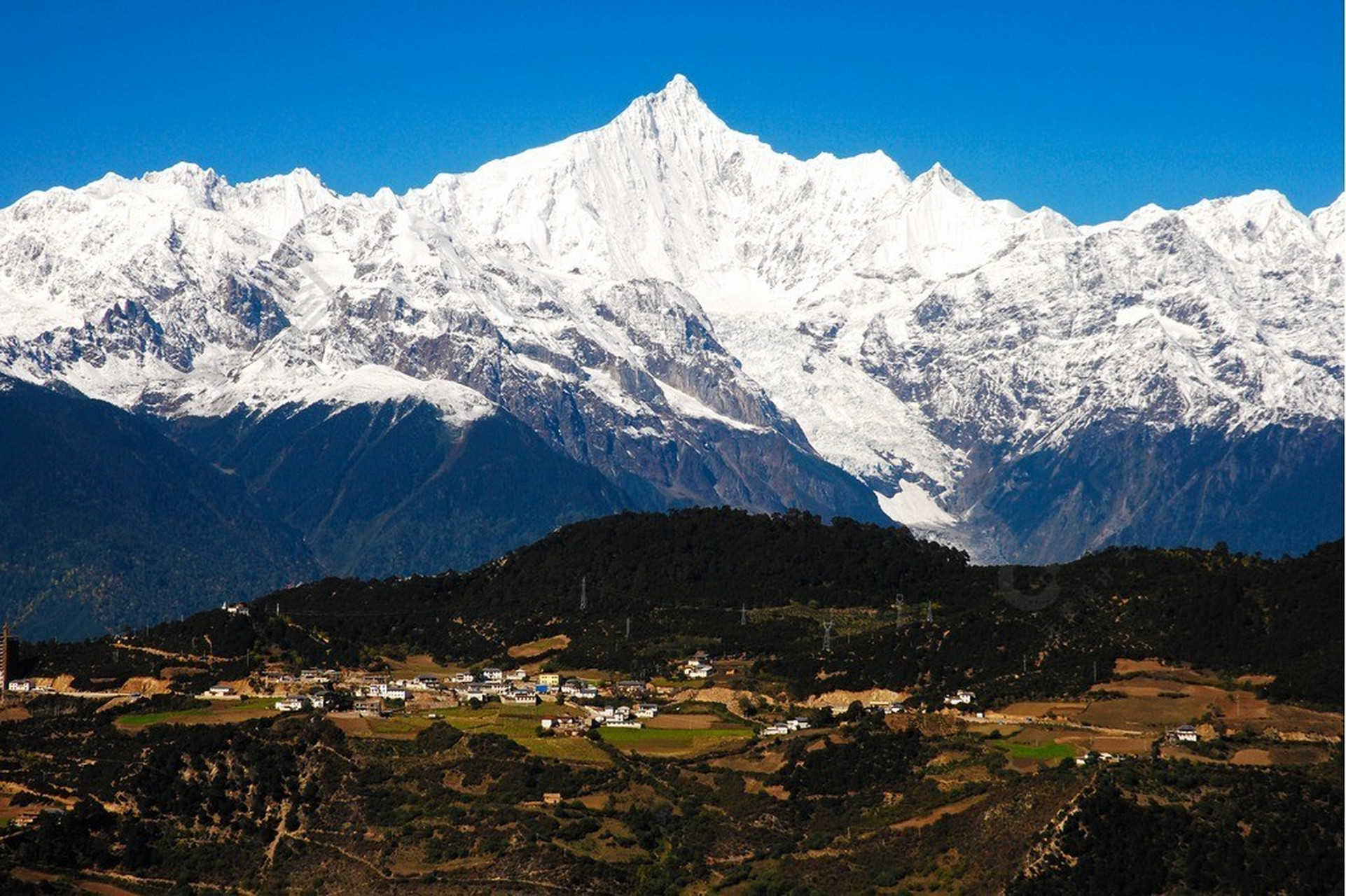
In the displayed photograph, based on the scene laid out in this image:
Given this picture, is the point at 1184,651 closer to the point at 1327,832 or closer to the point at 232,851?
the point at 1327,832

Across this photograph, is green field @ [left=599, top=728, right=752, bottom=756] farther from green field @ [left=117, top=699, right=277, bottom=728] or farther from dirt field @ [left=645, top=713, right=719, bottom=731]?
green field @ [left=117, top=699, right=277, bottom=728]

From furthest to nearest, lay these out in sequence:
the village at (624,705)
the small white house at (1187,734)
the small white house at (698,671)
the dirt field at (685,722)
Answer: the small white house at (698,671) < the dirt field at (685,722) < the village at (624,705) < the small white house at (1187,734)

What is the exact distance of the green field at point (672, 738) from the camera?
511 feet

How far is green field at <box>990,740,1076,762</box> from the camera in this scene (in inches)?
5576

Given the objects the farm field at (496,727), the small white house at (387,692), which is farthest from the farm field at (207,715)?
the small white house at (387,692)

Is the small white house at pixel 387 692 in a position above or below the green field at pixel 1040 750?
above

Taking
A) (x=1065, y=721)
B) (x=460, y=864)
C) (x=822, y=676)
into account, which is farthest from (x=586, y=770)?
(x=822, y=676)

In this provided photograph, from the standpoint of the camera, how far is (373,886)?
420 ft

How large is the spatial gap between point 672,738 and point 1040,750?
2703cm

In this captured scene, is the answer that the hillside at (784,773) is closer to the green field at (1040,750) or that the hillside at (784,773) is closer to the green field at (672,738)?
the green field at (1040,750)

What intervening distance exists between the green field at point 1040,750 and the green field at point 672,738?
777 inches

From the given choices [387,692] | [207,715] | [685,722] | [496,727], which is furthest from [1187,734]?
[207,715]

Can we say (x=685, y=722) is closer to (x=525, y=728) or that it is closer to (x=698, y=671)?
(x=525, y=728)

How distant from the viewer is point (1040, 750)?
472 feet
